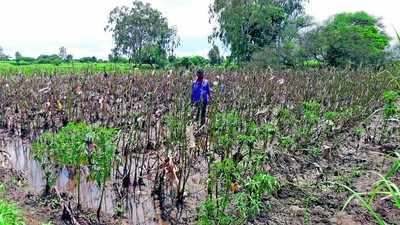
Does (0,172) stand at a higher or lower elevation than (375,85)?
lower

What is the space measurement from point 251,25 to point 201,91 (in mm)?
25317

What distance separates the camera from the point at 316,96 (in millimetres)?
12680

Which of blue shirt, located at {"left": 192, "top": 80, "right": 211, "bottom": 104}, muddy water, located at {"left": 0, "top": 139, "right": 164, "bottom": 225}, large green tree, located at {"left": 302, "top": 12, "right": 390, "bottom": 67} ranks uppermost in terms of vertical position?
large green tree, located at {"left": 302, "top": 12, "right": 390, "bottom": 67}

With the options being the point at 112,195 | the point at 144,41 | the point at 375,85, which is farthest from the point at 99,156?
the point at 144,41

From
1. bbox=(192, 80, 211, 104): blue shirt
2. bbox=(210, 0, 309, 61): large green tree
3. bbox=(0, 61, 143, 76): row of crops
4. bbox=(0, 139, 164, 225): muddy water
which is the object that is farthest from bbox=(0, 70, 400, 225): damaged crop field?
bbox=(210, 0, 309, 61): large green tree

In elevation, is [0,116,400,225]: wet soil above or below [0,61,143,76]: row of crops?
below

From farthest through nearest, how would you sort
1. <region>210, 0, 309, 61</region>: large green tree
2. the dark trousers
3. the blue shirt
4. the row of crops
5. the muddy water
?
1. <region>210, 0, 309, 61</region>: large green tree
2. the row of crops
3. the blue shirt
4. the dark trousers
5. the muddy water

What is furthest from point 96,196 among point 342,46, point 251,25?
point 251,25

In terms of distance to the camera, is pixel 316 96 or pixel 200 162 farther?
pixel 316 96

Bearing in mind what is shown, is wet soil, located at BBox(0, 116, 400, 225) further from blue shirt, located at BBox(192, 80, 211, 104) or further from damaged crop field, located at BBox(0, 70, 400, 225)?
blue shirt, located at BBox(192, 80, 211, 104)

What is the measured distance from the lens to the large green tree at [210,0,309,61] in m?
33.1

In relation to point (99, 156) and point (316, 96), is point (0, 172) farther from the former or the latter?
point (316, 96)

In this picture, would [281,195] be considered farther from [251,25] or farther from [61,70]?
[251,25]

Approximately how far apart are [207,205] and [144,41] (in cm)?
4466
